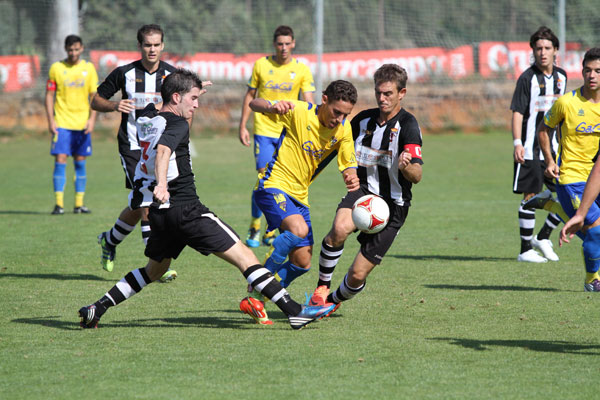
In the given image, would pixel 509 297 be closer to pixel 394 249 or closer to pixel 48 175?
A: pixel 394 249

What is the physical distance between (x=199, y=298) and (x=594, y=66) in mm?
3893

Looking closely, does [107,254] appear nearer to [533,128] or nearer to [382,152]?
[382,152]

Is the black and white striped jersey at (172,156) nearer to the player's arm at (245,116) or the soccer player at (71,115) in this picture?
the player's arm at (245,116)

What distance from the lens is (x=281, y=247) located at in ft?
19.7

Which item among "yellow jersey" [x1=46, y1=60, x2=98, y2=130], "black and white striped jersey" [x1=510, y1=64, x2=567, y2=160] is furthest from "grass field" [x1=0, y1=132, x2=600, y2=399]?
"yellow jersey" [x1=46, y1=60, x2=98, y2=130]

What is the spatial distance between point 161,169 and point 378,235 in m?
1.86

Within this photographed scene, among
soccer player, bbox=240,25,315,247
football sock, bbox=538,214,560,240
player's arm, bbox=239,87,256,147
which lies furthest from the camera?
player's arm, bbox=239,87,256,147

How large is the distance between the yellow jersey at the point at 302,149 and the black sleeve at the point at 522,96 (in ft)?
11.4

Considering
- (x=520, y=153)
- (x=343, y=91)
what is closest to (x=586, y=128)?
(x=520, y=153)

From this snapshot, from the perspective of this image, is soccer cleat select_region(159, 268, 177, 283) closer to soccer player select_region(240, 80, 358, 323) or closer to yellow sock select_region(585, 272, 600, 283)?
soccer player select_region(240, 80, 358, 323)

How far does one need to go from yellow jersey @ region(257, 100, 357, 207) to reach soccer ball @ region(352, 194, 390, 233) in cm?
34

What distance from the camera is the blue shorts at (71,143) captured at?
1273 cm

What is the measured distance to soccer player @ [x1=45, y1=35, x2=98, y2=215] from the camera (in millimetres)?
12500

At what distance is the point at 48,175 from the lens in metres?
17.3
